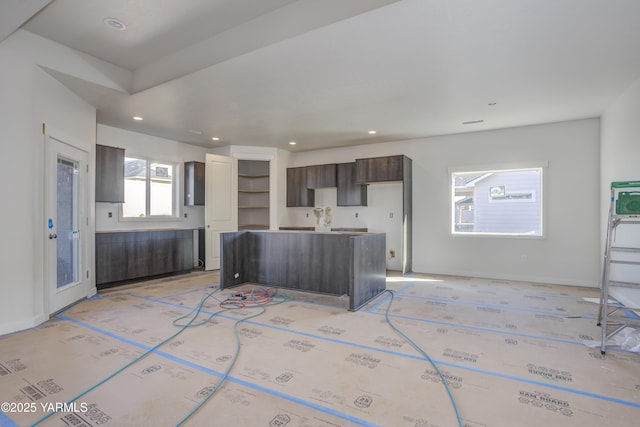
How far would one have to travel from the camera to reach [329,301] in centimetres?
438

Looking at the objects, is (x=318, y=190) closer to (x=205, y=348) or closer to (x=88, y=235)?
(x=88, y=235)

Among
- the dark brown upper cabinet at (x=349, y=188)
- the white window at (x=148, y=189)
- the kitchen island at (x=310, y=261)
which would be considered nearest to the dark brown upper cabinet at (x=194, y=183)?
the white window at (x=148, y=189)

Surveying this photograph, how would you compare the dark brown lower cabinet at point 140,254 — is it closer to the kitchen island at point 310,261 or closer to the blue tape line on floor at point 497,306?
the kitchen island at point 310,261

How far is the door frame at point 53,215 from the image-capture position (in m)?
3.54

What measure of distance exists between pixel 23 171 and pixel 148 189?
10.2 ft

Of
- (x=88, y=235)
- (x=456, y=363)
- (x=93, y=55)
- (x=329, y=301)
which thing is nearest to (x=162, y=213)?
(x=88, y=235)

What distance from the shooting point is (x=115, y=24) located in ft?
10.2

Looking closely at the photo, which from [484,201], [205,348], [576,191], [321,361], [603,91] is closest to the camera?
[321,361]

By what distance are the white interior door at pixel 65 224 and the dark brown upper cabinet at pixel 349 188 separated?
181 inches

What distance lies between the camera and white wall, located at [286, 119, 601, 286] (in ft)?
17.3

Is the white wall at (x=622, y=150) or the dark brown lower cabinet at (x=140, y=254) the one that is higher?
the white wall at (x=622, y=150)

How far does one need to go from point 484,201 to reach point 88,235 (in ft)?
21.9

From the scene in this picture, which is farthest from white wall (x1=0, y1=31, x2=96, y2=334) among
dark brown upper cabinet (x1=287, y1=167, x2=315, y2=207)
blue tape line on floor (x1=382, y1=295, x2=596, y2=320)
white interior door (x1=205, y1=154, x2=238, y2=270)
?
dark brown upper cabinet (x1=287, y1=167, x2=315, y2=207)

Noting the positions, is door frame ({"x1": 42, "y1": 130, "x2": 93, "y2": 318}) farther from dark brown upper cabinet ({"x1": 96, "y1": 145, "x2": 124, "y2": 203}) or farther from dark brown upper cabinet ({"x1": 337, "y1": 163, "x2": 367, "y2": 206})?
dark brown upper cabinet ({"x1": 337, "y1": 163, "x2": 367, "y2": 206})
